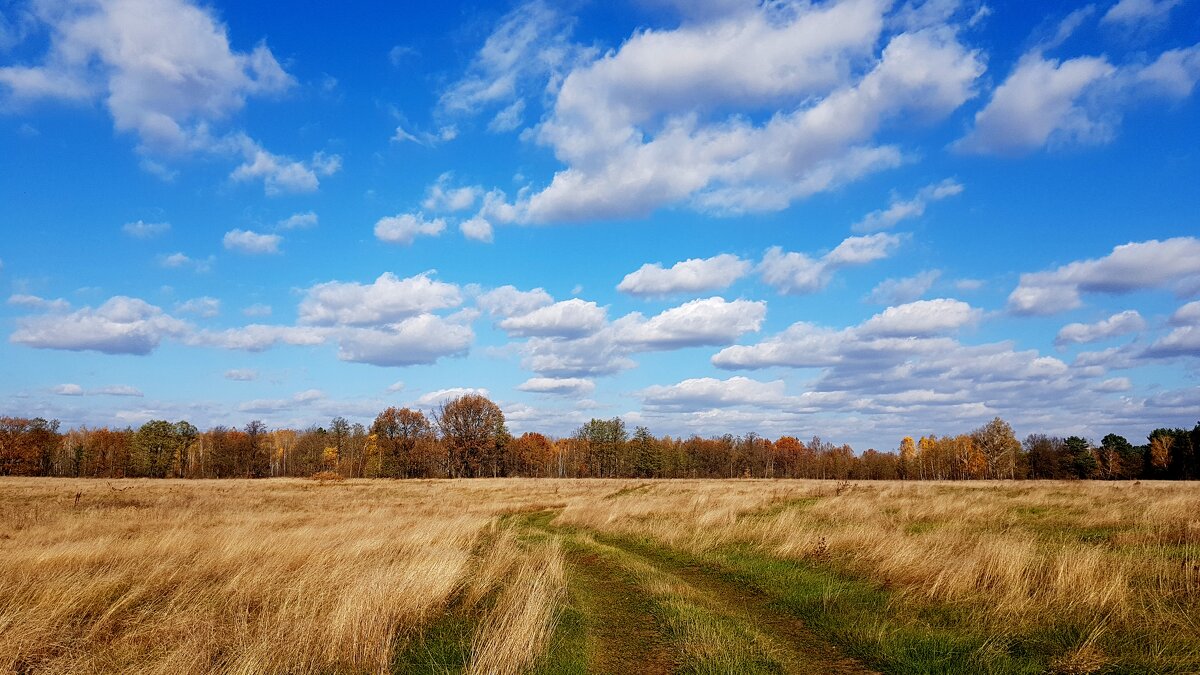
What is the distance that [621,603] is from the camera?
34.3 ft

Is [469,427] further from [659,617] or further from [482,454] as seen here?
[659,617]

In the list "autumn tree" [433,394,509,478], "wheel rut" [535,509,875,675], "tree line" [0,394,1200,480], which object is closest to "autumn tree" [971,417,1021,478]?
"tree line" [0,394,1200,480]

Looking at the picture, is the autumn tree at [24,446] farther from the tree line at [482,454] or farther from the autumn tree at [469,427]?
the autumn tree at [469,427]

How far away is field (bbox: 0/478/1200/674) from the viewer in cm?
705

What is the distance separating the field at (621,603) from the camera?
23.1 feet

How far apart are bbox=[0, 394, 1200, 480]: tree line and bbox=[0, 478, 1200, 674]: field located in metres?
85.0

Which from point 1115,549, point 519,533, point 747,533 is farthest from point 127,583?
point 1115,549

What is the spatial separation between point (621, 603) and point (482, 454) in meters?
90.5

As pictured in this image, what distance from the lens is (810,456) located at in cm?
14638

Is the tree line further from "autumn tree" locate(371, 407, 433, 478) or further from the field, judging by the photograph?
the field

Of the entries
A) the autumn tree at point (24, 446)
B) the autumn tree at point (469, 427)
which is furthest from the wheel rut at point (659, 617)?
the autumn tree at point (24, 446)

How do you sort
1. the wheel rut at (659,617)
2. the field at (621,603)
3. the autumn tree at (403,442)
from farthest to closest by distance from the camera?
the autumn tree at (403,442)
the wheel rut at (659,617)
the field at (621,603)

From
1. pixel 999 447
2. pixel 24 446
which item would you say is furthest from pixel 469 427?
pixel 999 447

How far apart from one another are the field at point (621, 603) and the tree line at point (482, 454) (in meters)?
85.0
